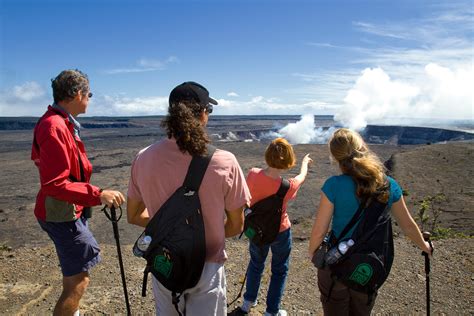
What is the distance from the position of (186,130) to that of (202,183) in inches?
12.0

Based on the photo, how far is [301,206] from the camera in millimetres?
15375

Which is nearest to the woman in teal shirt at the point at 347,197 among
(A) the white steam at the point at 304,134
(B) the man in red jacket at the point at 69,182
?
(B) the man in red jacket at the point at 69,182

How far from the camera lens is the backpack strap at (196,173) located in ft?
6.23

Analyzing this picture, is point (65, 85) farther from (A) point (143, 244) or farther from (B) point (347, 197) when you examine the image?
(B) point (347, 197)

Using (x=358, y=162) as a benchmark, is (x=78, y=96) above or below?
above

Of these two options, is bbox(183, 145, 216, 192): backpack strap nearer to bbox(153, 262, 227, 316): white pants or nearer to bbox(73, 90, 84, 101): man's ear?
bbox(153, 262, 227, 316): white pants

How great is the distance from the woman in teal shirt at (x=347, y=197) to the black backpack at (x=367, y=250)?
2.4 inches

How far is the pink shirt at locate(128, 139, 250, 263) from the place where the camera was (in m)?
1.93

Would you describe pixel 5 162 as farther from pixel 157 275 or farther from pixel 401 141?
pixel 401 141

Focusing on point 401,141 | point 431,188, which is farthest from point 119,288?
point 401,141

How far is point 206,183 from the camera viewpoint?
6.28 feet

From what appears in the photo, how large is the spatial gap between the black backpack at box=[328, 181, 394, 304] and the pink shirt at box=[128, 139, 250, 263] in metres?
0.86

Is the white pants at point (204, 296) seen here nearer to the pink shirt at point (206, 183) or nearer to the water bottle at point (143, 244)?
the pink shirt at point (206, 183)

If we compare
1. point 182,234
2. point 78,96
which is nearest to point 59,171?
point 78,96
